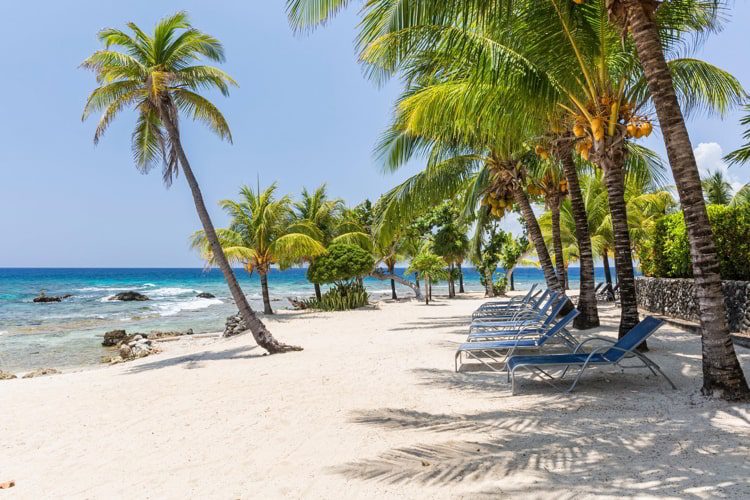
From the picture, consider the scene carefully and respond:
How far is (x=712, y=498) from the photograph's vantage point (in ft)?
9.48

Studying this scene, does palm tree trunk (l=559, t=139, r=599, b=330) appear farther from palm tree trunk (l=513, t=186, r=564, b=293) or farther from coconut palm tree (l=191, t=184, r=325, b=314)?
coconut palm tree (l=191, t=184, r=325, b=314)

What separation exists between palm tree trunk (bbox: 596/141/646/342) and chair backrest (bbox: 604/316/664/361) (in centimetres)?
244

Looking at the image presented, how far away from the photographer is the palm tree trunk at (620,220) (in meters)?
7.99

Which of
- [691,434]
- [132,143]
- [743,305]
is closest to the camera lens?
[691,434]

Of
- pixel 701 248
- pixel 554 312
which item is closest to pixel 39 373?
pixel 554 312

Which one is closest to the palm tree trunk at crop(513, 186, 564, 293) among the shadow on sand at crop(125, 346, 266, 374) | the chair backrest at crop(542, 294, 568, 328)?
the chair backrest at crop(542, 294, 568, 328)

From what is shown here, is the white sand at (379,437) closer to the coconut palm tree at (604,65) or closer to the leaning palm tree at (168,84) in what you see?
the coconut palm tree at (604,65)

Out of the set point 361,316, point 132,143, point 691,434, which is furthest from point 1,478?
point 361,316

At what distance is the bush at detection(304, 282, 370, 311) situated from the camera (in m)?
21.3

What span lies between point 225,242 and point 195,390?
12.2 meters

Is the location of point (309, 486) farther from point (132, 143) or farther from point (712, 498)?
point (132, 143)

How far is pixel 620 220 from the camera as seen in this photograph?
821 centimetres

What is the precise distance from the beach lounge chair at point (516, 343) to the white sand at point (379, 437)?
0.56 metres

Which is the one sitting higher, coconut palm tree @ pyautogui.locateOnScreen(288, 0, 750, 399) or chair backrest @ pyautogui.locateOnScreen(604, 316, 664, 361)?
coconut palm tree @ pyautogui.locateOnScreen(288, 0, 750, 399)
